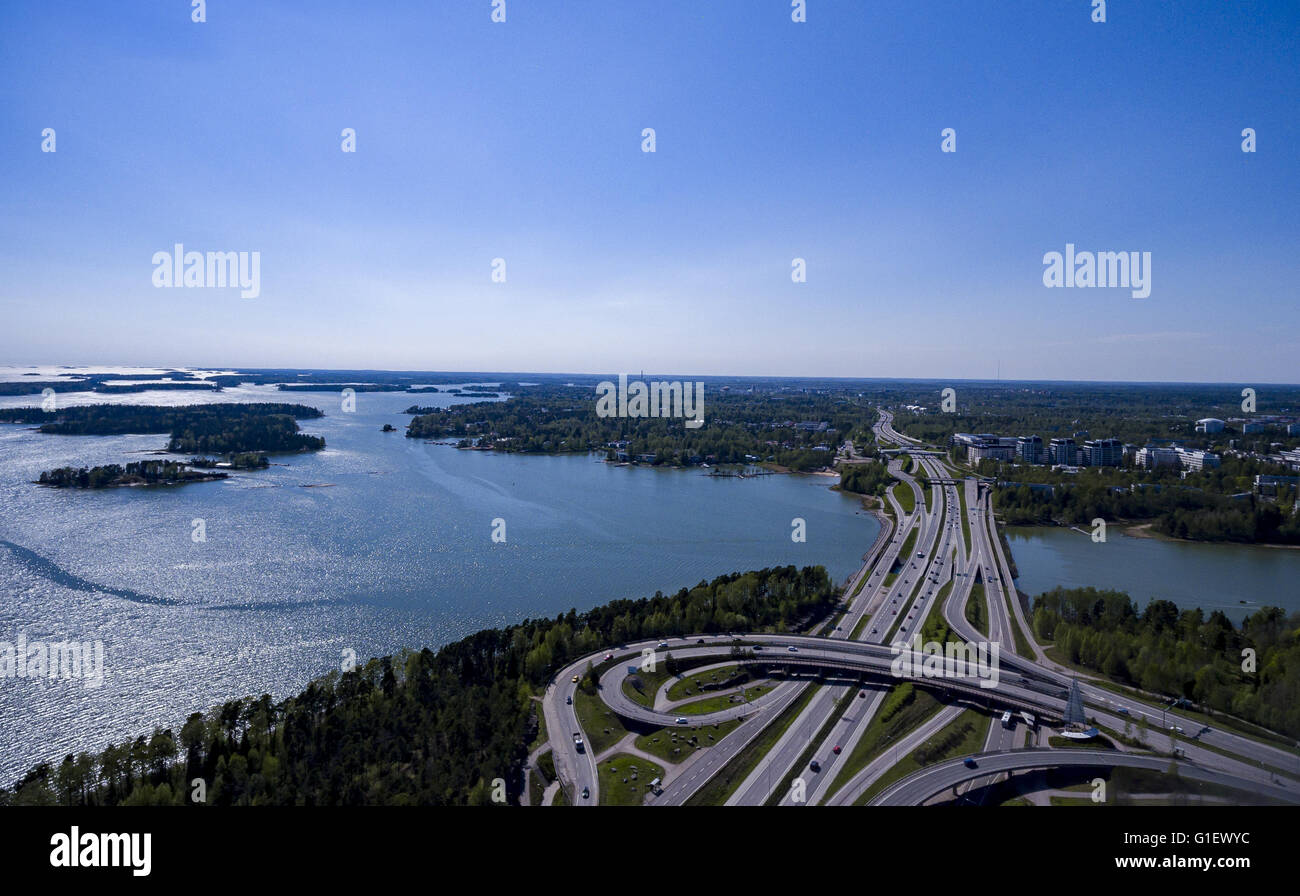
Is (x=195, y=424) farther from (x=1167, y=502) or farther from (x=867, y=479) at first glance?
(x=1167, y=502)

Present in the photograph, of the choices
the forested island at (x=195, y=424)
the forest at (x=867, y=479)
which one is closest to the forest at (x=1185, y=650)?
the forest at (x=867, y=479)

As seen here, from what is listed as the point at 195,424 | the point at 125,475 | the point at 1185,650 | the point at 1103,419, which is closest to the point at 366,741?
the point at 1185,650

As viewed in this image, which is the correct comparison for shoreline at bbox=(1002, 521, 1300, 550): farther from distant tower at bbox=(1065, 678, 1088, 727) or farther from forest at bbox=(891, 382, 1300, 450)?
forest at bbox=(891, 382, 1300, 450)

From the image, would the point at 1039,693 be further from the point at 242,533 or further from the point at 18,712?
the point at 242,533

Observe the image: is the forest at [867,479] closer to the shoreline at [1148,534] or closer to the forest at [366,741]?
the shoreline at [1148,534]
